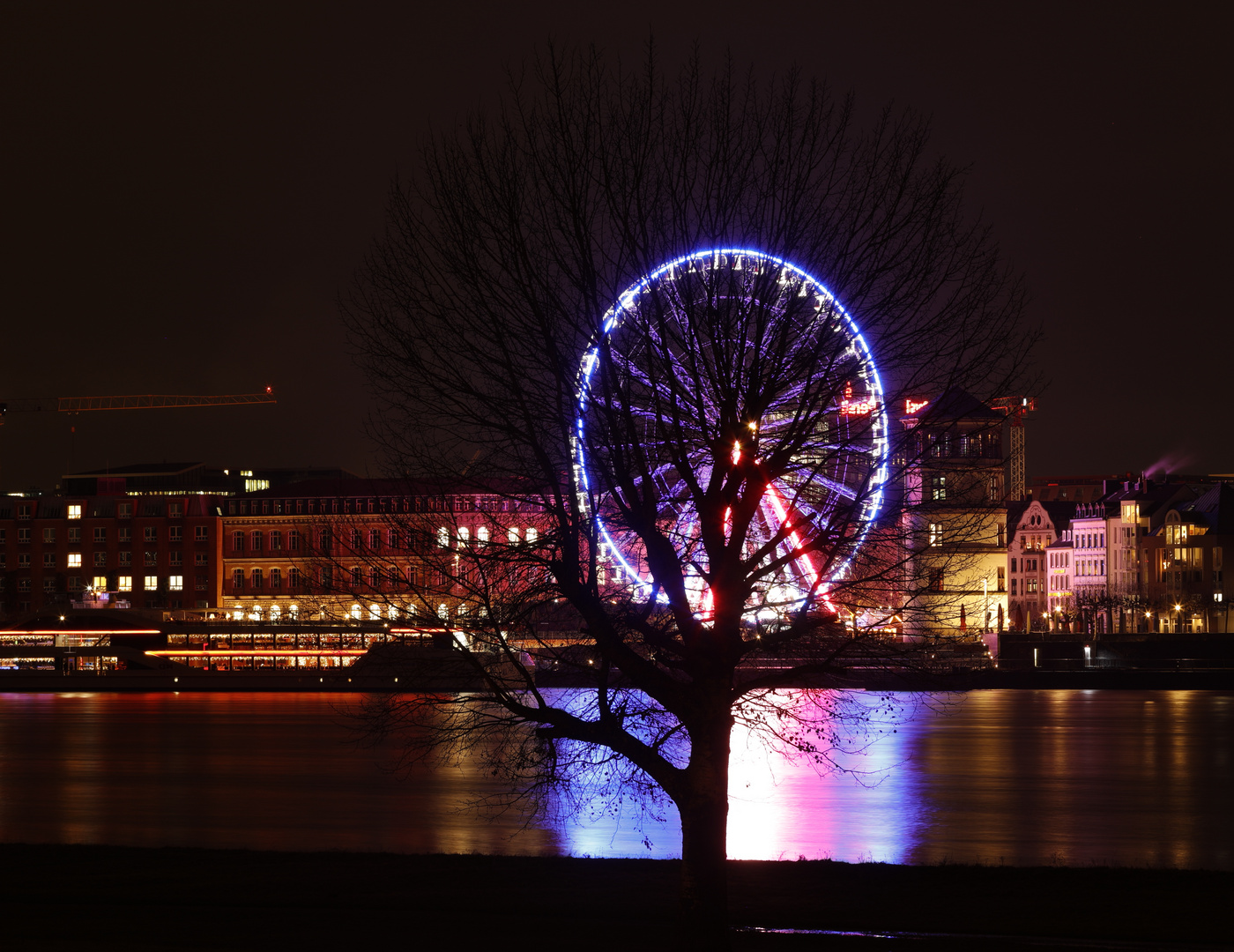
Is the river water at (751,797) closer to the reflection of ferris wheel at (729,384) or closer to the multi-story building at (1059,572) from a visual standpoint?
the reflection of ferris wheel at (729,384)

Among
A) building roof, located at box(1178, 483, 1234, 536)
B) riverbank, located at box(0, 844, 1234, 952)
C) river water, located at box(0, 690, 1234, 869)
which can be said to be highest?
building roof, located at box(1178, 483, 1234, 536)

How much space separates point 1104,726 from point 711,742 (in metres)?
48.6

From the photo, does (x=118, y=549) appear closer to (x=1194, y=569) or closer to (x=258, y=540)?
(x=258, y=540)

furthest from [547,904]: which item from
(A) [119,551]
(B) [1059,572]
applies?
(B) [1059,572]

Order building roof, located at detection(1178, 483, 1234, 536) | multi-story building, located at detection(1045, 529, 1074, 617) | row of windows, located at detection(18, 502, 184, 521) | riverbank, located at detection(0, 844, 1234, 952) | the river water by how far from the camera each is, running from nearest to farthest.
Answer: riverbank, located at detection(0, 844, 1234, 952) < the river water < building roof, located at detection(1178, 483, 1234, 536) < row of windows, located at detection(18, 502, 184, 521) < multi-story building, located at detection(1045, 529, 1074, 617)

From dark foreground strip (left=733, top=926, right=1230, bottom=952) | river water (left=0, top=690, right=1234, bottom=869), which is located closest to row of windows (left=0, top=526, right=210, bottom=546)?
river water (left=0, top=690, right=1234, bottom=869)

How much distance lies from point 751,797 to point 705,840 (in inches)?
905

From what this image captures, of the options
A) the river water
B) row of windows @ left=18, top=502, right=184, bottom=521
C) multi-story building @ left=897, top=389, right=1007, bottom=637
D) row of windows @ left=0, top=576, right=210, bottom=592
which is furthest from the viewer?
row of windows @ left=18, top=502, right=184, bottom=521

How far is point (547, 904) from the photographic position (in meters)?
14.8

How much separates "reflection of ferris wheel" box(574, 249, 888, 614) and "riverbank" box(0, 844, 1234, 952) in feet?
11.8

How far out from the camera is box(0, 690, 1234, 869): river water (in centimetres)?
2533

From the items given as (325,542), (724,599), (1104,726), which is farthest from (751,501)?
(1104,726)

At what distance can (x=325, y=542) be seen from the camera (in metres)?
13.0

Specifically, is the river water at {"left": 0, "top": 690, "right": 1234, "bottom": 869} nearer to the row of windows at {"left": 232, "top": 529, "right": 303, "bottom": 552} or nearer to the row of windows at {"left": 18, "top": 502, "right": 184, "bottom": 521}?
the row of windows at {"left": 232, "top": 529, "right": 303, "bottom": 552}
